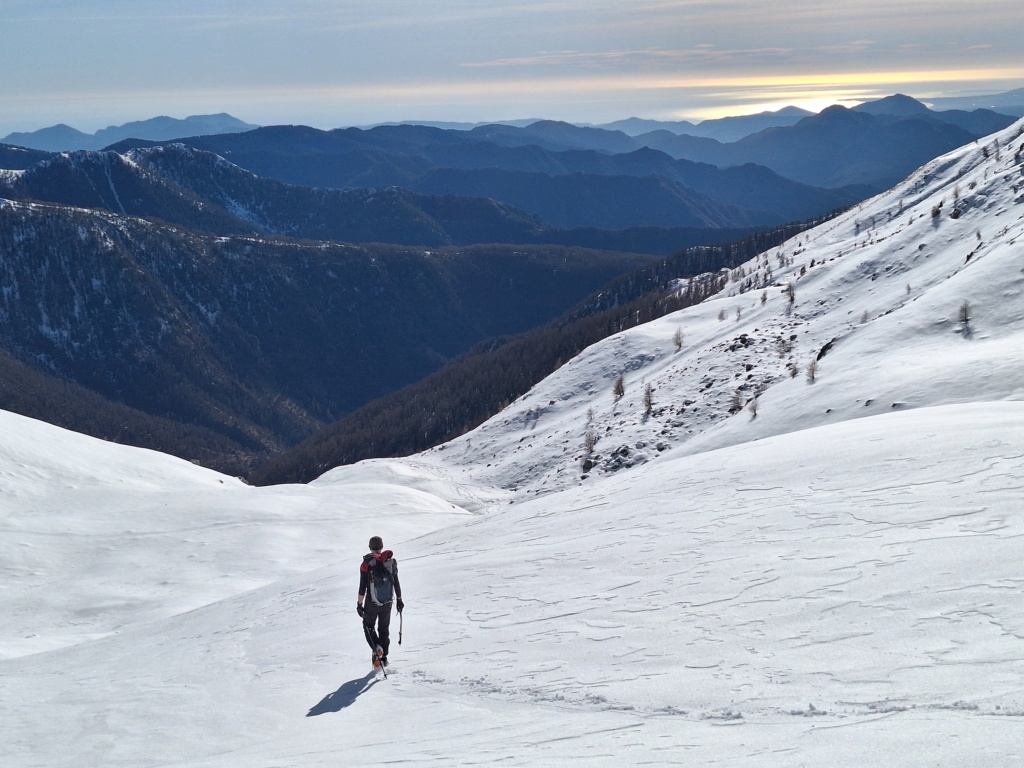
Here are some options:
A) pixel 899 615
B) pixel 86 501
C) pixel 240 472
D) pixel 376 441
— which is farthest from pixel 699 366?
pixel 240 472

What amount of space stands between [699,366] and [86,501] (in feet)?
104

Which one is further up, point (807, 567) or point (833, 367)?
point (833, 367)

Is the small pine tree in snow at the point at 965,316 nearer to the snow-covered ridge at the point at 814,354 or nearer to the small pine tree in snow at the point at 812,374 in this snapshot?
the snow-covered ridge at the point at 814,354

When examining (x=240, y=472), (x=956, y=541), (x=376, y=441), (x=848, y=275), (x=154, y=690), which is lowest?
(x=240, y=472)

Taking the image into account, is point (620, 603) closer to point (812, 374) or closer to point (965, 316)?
point (812, 374)

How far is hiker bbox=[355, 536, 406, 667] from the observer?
11422mm

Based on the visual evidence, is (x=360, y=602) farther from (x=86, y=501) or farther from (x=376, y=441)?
(x=376, y=441)

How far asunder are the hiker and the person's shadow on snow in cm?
A: 31

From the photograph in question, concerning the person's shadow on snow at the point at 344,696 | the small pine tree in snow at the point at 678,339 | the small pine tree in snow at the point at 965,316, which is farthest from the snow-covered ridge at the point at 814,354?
the person's shadow on snow at the point at 344,696

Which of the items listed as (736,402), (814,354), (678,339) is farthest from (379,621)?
(678,339)

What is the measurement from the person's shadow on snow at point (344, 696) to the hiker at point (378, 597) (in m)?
0.31

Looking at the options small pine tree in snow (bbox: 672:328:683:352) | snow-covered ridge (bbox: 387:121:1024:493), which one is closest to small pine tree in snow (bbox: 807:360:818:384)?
snow-covered ridge (bbox: 387:121:1024:493)

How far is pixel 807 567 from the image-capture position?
1074 cm

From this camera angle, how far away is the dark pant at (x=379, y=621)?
11422 millimetres
